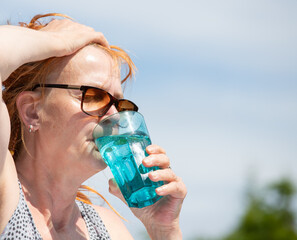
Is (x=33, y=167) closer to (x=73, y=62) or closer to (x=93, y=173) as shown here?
(x=93, y=173)

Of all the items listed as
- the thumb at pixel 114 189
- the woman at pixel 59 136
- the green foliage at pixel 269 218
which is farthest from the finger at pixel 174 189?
the green foliage at pixel 269 218

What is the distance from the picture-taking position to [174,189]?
2.45 meters

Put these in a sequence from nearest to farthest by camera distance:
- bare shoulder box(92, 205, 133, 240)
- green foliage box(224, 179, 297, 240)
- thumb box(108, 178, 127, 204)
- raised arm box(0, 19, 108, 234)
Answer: raised arm box(0, 19, 108, 234), thumb box(108, 178, 127, 204), bare shoulder box(92, 205, 133, 240), green foliage box(224, 179, 297, 240)

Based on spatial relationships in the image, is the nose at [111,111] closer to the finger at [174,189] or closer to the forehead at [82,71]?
the forehead at [82,71]

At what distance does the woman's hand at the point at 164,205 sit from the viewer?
92.3 inches

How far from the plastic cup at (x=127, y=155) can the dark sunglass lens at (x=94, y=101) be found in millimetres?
129

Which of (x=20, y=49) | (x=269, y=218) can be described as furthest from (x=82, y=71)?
(x=269, y=218)

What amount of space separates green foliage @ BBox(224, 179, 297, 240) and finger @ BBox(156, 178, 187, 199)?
30798 mm

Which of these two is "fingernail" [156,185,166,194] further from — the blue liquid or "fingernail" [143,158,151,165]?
"fingernail" [143,158,151,165]

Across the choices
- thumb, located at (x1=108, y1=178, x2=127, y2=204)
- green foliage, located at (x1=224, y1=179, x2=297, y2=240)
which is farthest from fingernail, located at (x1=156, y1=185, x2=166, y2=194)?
green foliage, located at (x1=224, y1=179, x2=297, y2=240)

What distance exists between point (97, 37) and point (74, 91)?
35cm

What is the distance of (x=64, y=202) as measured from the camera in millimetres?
2693

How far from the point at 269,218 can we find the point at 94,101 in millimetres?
33289

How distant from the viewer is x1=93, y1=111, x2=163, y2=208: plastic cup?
2291mm
